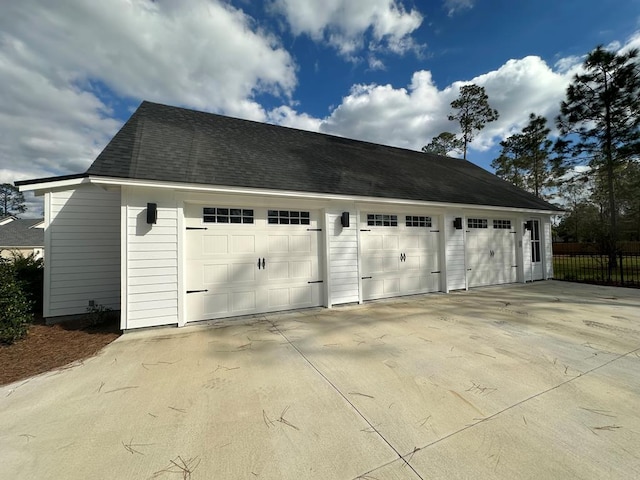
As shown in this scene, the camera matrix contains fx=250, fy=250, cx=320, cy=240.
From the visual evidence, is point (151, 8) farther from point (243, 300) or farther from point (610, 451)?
point (610, 451)

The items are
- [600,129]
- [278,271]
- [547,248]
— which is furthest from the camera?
[600,129]

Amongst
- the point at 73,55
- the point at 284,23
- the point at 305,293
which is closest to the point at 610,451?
the point at 305,293

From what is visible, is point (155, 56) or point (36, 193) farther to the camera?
point (155, 56)

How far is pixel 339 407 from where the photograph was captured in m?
2.19

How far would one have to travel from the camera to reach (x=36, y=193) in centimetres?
539

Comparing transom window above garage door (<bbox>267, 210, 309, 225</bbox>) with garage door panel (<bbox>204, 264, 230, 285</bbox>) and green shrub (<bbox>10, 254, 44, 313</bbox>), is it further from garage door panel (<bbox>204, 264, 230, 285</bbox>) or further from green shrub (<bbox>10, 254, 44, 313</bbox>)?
green shrub (<bbox>10, 254, 44, 313</bbox>)

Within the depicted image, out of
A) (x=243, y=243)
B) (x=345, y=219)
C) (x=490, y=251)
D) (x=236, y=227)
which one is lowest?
(x=490, y=251)

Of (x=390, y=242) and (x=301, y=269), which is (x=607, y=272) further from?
(x=301, y=269)

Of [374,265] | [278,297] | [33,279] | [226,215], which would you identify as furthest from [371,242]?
[33,279]

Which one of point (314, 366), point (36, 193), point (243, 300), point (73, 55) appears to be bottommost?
point (314, 366)

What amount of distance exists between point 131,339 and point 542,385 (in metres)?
5.41

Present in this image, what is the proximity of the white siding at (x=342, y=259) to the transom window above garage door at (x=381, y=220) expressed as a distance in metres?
0.57

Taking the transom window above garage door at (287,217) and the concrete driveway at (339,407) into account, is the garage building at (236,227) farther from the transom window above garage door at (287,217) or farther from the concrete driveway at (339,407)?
the concrete driveway at (339,407)

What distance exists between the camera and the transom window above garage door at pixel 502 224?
27.3 feet
